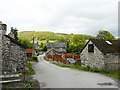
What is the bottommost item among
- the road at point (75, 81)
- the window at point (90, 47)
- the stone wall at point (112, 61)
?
the road at point (75, 81)

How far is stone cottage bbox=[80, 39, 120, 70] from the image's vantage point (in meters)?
34.2

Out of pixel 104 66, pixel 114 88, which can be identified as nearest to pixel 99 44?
pixel 104 66

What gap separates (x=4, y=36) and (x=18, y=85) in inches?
269

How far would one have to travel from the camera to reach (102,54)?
34.4 meters

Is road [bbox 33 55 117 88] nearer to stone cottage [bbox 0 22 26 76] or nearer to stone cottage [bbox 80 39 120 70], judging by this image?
stone cottage [bbox 0 22 26 76]

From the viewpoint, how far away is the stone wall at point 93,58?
35000mm

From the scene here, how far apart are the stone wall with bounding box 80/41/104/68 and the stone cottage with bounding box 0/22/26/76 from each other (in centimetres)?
1342

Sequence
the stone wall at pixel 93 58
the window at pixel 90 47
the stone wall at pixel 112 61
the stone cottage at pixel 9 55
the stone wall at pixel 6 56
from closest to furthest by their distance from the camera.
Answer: the stone cottage at pixel 9 55 → the stone wall at pixel 6 56 → the stone wall at pixel 112 61 → the stone wall at pixel 93 58 → the window at pixel 90 47

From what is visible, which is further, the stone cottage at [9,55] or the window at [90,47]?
the window at [90,47]

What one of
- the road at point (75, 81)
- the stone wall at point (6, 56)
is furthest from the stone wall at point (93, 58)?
the stone wall at point (6, 56)

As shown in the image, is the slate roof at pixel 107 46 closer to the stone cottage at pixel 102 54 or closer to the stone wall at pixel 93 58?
the stone cottage at pixel 102 54

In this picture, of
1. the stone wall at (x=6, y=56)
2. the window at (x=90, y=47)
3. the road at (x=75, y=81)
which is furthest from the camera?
the window at (x=90, y=47)

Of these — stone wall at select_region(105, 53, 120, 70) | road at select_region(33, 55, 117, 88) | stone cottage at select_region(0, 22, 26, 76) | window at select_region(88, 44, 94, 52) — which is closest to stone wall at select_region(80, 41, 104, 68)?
window at select_region(88, 44, 94, 52)

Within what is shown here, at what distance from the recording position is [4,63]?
23453 millimetres
